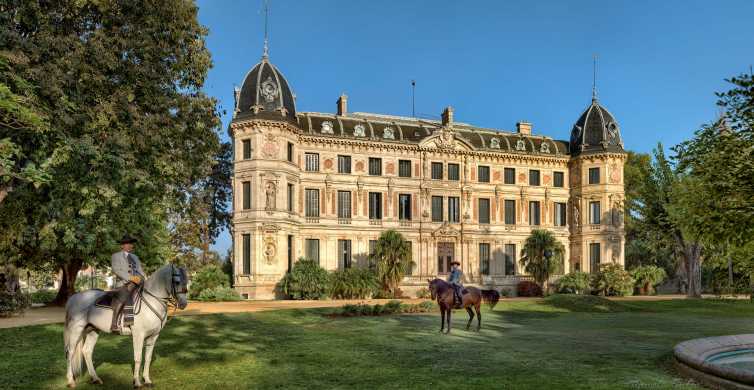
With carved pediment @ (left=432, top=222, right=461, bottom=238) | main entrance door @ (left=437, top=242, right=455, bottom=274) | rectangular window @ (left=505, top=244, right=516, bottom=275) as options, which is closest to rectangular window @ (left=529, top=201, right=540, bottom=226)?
rectangular window @ (left=505, top=244, right=516, bottom=275)

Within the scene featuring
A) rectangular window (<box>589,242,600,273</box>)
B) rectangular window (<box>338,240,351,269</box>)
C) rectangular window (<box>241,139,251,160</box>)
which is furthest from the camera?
rectangular window (<box>589,242,600,273</box>)

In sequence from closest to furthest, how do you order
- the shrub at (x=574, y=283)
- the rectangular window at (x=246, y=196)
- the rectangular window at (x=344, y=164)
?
the rectangular window at (x=246, y=196)
the rectangular window at (x=344, y=164)
the shrub at (x=574, y=283)

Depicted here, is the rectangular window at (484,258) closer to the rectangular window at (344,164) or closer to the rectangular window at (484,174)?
the rectangular window at (484,174)

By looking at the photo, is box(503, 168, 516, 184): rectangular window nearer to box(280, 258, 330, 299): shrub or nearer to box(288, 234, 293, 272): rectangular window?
box(280, 258, 330, 299): shrub

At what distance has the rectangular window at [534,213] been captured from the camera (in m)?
54.2

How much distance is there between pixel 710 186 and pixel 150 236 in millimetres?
23962

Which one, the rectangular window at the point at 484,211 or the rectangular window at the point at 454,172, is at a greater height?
the rectangular window at the point at 454,172

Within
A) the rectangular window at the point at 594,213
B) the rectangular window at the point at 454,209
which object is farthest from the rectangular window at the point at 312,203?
the rectangular window at the point at 594,213

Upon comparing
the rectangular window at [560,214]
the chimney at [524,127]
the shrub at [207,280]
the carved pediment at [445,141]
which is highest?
the chimney at [524,127]

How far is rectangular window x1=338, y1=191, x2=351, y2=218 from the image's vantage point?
48062mm

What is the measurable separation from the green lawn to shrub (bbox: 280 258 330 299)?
16522 mm

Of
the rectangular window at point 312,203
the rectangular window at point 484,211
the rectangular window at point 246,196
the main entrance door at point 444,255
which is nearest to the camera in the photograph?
the rectangular window at point 246,196

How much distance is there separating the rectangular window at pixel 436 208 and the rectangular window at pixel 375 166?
556 cm

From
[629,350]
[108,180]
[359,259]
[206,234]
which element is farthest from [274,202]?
[629,350]
